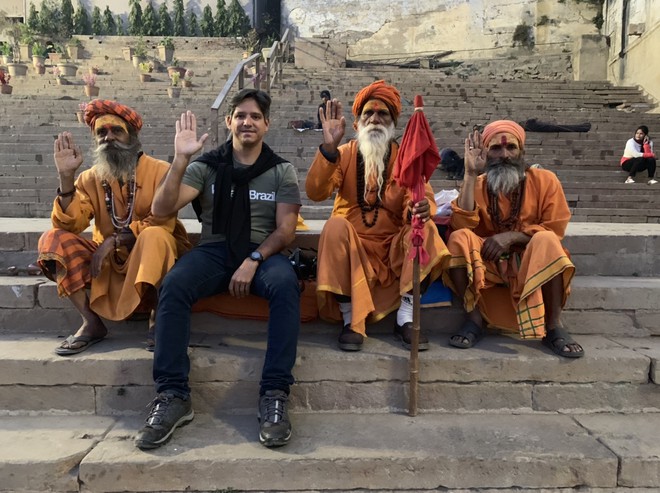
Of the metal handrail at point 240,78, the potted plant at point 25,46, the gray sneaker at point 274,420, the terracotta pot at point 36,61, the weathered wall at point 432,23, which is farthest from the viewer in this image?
the weathered wall at point 432,23

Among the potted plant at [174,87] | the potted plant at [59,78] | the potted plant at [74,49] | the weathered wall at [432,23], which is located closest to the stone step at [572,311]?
the potted plant at [174,87]

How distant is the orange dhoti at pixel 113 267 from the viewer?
281cm

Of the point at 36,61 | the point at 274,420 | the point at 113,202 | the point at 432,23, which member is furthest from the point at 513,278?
the point at 432,23

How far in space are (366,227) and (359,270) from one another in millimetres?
430

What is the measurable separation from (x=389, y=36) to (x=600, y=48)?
9.67 metres

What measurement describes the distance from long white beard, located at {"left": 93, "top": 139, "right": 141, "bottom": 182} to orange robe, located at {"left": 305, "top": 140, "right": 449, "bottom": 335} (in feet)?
3.72

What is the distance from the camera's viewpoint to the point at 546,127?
984 cm

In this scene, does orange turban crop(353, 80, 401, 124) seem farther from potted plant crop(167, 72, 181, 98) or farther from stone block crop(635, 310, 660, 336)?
potted plant crop(167, 72, 181, 98)

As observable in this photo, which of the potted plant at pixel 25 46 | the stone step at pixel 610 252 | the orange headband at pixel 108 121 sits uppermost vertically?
the potted plant at pixel 25 46

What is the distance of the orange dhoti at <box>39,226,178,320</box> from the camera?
9.23 feet

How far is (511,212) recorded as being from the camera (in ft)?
10.8

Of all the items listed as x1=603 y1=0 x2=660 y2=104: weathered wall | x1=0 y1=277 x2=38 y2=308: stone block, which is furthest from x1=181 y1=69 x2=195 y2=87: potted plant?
x1=0 y1=277 x2=38 y2=308: stone block

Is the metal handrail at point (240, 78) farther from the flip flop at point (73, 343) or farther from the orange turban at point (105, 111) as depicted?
the flip flop at point (73, 343)

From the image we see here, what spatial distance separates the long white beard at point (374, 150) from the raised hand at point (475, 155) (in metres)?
0.53
